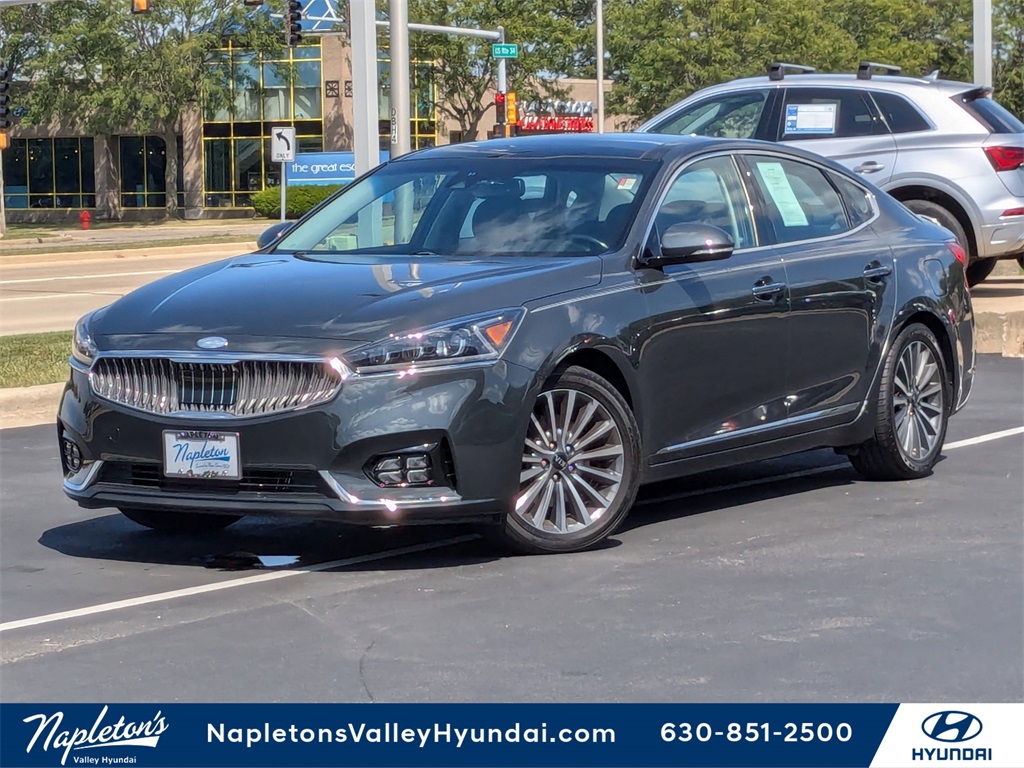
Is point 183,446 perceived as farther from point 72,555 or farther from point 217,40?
point 217,40

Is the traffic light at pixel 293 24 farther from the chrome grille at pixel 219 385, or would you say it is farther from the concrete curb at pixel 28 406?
the chrome grille at pixel 219 385

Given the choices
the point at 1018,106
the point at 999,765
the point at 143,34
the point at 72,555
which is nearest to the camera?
the point at 999,765

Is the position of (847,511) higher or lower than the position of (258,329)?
lower

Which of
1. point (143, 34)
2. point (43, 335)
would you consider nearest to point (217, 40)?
point (143, 34)

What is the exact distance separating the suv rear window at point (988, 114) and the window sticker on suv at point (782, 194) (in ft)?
22.6

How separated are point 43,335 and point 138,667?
1061cm

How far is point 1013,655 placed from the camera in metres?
5.16

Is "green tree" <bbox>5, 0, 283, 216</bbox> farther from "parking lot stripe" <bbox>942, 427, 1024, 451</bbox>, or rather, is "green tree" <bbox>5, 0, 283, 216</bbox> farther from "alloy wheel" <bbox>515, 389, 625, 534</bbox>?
"alloy wheel" <bbox>515, 389, 625, 534</bbox>

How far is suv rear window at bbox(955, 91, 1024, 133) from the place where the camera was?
14328 millimetres

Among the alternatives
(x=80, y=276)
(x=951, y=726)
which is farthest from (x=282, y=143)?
(x=951, y=726)

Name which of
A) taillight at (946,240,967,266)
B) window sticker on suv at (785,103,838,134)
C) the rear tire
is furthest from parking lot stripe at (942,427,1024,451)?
window sticker on suv at (785,103,838,134)

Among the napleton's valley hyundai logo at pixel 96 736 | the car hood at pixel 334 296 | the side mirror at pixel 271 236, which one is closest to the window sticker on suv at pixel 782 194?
the car hood at pixel 334 296

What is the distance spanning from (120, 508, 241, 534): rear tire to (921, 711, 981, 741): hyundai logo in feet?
11.5

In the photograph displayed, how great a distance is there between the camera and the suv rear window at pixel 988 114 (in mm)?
14328
